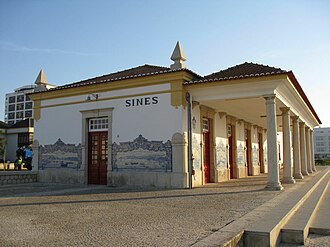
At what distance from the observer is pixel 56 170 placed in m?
14.0

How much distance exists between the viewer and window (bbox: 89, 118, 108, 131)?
43.2 ft

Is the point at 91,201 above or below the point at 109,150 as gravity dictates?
below

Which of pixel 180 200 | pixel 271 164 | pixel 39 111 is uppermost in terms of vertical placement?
pixel 39 111

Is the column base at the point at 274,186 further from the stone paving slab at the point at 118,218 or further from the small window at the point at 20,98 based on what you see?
the small window at the point at 20,98

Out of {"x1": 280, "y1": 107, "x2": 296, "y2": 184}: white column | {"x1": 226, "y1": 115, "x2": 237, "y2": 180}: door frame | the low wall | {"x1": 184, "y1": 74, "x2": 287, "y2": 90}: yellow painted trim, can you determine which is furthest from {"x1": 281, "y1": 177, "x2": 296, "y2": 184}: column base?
the low wall

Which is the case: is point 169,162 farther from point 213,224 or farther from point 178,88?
point 213,224

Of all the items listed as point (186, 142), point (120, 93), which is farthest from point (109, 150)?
point (186, 142)

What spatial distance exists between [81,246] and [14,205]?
4.20 m

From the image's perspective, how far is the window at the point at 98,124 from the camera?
13172 millimetres

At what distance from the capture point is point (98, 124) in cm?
1336

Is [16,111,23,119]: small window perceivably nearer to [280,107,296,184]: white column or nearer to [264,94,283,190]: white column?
[280,107,296,184]: white column

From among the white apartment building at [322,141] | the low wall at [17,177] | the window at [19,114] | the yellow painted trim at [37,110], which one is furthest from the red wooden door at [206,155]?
the white apartment building at [322,141]

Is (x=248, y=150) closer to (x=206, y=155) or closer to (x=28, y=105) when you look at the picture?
(x=206, y=155)

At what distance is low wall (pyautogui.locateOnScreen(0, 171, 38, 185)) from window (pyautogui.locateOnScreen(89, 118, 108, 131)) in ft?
11.4
